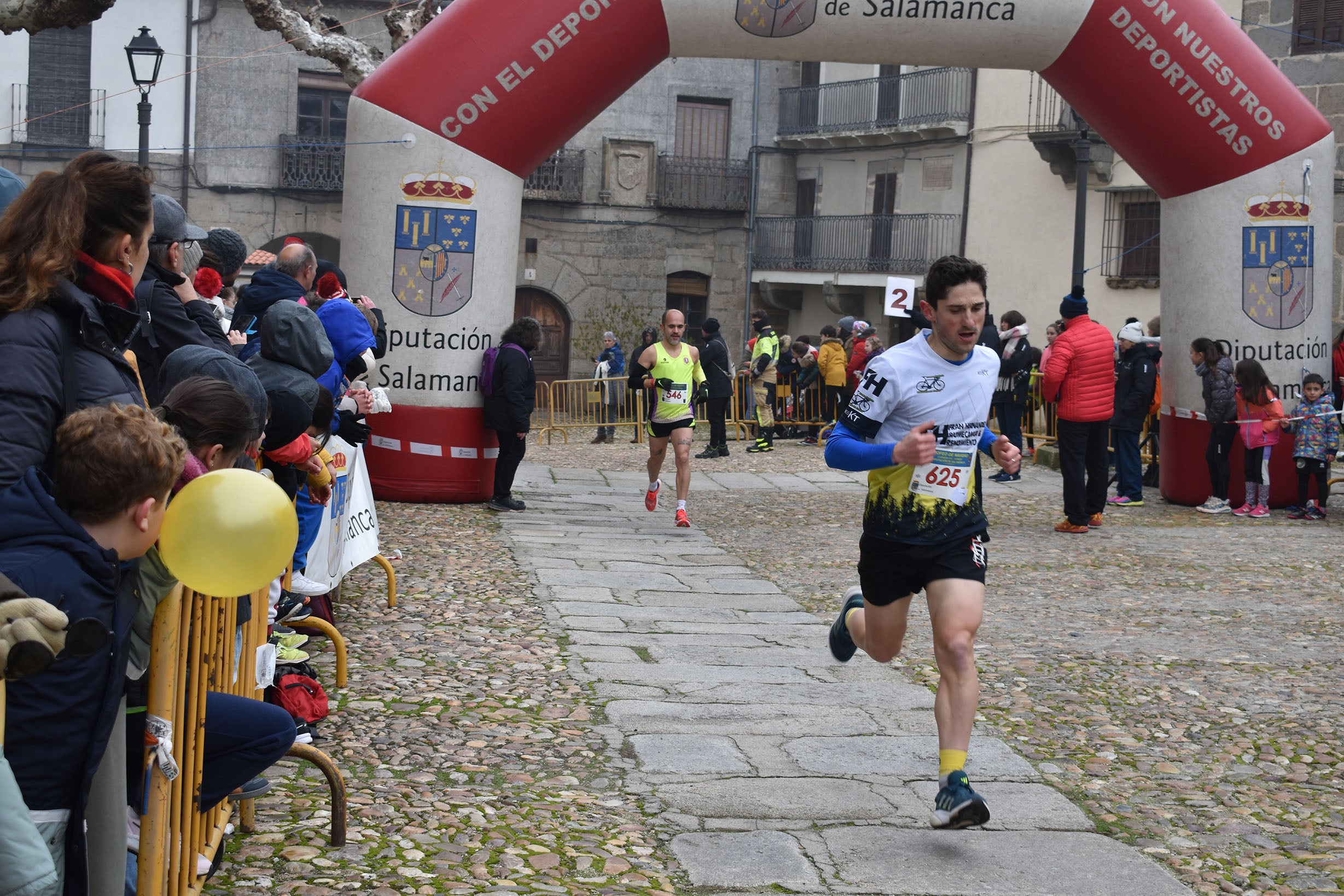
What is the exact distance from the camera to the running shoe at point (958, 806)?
13.9 ft

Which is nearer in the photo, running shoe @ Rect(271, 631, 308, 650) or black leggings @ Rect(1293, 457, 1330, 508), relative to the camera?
running shoe @ Rect(271, 631, 308, 650)

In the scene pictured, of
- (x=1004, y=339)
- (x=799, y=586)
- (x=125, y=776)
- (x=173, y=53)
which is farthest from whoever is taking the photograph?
(x=173, y=53)

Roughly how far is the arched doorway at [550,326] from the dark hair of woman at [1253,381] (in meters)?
20.0

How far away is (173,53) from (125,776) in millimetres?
27198

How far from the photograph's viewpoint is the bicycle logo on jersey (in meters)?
4.90

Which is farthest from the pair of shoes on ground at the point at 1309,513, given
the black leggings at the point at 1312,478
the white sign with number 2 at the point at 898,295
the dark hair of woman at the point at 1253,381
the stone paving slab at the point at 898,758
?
the stone paving slab at the point at 898,758

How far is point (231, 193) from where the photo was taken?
28.3 metres

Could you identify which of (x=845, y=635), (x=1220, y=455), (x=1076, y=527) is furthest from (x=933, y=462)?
(x=1220, y=455)

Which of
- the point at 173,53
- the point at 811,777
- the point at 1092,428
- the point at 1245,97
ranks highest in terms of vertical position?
the point at 173,53

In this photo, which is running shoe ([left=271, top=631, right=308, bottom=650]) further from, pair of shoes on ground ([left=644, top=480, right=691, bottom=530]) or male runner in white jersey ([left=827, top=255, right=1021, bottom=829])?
pair of shoes on ground ([left=644, top=480, right=691, bottom=530])

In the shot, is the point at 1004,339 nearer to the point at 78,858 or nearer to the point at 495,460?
the point at 495,460

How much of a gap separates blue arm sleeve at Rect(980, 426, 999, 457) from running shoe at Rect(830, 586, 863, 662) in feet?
2.51

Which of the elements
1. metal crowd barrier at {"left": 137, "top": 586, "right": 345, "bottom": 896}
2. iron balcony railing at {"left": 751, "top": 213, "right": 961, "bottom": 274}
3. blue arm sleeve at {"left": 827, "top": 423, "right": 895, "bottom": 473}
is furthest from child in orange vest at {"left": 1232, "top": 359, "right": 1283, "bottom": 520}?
iron balcony railing at {"left": 751, "top": 213, "right": 961, "bottom": 274}

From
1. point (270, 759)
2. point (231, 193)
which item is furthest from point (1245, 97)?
point (231, 193)
